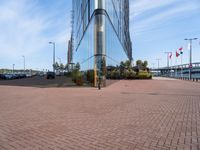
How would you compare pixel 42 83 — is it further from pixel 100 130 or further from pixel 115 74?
pixel 100 130

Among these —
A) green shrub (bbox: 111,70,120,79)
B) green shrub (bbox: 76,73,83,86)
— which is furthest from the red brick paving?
green shrub (bbox: 111,70,120,79)

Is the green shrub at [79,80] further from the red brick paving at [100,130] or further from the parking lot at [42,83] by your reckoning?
the red brick paving at [100,130]

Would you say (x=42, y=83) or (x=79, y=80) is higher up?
(x=79, y=80)

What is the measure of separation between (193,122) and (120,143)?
3.41 metres

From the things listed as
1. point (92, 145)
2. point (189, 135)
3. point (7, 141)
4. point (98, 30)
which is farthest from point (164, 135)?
point (98, 30)

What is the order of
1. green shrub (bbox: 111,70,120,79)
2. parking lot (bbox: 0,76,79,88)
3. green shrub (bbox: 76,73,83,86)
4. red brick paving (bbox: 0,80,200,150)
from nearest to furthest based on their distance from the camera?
red brick paving (bbox: 0,80,200,150), green shrub (bbox: 76,73,83,86), parking lot (bbox: 0,76,79,88), green shrub (bbox: 111,70,120,79)

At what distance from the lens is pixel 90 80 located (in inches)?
1133

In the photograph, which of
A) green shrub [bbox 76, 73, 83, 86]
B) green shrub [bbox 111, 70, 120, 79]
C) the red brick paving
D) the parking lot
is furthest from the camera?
green shrub [bbox 111, 70, 120, 79]

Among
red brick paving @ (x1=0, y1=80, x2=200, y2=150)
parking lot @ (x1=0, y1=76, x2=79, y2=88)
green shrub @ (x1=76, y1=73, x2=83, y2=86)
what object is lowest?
red brick paving @ (x1=0, y1=80, x2=200, y2=150)

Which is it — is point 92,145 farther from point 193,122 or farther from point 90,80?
point 90,80

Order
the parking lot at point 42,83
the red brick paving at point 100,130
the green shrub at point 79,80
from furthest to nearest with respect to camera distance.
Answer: the parking lot at point 42,83 < the green shrub at point 79,80 < the red brick paving at point 100,130

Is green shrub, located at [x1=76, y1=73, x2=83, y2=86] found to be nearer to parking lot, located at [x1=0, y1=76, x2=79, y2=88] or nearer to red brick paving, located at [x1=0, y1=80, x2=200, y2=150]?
parking lot, located at [x1=0, y1=76, x2=79, y2=88]

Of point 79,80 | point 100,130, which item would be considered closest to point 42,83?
point 79,80

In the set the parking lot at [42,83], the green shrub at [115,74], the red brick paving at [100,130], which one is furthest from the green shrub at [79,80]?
the red brick paving at [100,130]
